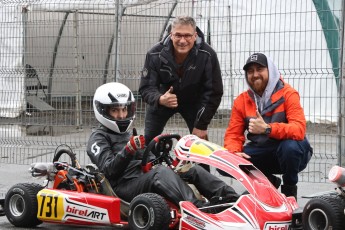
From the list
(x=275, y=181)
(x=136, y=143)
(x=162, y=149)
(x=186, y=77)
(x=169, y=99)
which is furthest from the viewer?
(x=186, y=77)

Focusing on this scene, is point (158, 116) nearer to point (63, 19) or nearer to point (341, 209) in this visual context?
point (341, 209)

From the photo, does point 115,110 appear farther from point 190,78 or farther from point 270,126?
point 270,126

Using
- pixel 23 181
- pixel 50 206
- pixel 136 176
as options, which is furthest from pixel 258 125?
pixel 23 181

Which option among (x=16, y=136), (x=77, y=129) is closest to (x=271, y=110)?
(x=77, y=129)

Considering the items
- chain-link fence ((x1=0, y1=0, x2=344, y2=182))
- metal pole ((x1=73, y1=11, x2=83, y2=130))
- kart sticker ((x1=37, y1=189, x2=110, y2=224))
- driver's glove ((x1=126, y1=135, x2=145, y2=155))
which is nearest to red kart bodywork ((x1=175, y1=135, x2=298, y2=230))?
driver's glove ((x1=126, y1=135, x2=145, y2=155))

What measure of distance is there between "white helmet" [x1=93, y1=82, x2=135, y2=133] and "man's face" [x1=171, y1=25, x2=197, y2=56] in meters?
0.81

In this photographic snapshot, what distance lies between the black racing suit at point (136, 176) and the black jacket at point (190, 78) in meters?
0.83

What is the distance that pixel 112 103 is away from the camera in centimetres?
671

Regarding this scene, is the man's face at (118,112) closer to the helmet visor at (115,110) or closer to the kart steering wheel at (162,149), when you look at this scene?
the helmet visor at (115,110)

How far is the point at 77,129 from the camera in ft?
34.8

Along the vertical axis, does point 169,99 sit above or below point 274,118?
above

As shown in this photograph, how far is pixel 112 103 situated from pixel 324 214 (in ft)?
7.00

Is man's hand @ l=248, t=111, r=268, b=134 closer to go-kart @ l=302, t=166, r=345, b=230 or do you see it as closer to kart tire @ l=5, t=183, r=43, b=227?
go-kart @ l=302, t=166, r=345, b=230

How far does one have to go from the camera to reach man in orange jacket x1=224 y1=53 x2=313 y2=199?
6535mm
